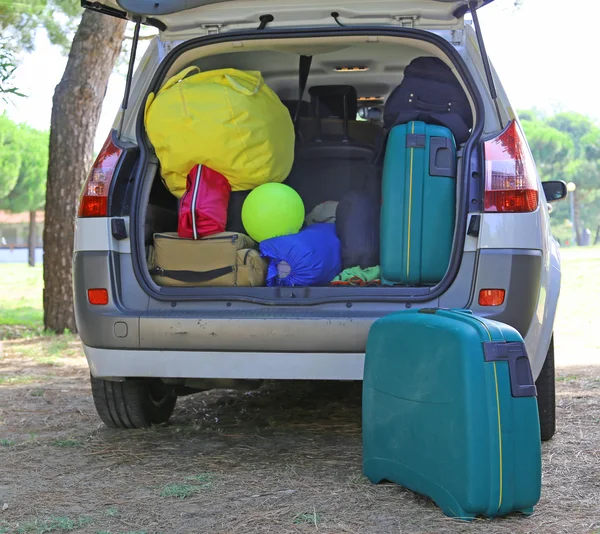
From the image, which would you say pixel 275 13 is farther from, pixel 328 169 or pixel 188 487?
pixel 188 487

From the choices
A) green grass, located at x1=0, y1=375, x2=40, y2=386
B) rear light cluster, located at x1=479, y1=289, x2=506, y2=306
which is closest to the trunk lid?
rear light cluster, located at x1=479, y1=289, x2=506, y2=306

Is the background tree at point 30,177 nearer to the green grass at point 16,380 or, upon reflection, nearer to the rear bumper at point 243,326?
the green grass at point 16,380

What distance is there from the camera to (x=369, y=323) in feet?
10.7

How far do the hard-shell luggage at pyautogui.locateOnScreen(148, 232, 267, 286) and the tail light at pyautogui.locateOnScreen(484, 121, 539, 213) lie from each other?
0.97m

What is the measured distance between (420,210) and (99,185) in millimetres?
1265

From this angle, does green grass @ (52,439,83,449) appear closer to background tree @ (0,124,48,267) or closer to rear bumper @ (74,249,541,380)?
rear bumper @ (74,249,541,380)

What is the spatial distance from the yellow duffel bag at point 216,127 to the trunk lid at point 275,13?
218 millimetres

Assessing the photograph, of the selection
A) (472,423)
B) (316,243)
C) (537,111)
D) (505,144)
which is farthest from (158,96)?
(537,111)

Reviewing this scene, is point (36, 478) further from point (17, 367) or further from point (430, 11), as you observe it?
point (17, 367)

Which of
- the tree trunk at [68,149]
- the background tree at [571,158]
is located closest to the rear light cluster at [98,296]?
the tree trunk at [68,149]

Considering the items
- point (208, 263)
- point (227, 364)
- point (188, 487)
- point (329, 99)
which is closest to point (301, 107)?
point (329, 99)

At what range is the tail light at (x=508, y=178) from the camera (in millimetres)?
3285

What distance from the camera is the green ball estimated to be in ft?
12.3

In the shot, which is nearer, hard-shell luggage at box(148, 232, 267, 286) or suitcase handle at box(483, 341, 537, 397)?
suitcase handle at box(483, 341, 537, 397)
